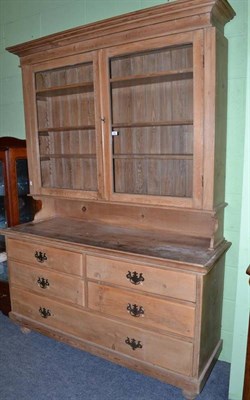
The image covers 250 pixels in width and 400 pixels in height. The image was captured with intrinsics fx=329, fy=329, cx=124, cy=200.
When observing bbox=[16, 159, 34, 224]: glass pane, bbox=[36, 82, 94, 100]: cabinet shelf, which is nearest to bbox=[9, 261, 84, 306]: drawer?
bbox=[16, 159, 34, 224]: glass pane

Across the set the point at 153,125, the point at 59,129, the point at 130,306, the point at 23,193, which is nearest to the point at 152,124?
the point at 153,125

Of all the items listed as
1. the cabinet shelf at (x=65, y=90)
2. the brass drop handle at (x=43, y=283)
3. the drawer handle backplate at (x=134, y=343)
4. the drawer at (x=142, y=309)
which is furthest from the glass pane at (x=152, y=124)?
the drawer handle backplate at (x=134, y=343)

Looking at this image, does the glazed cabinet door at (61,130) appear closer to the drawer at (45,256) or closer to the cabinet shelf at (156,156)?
the cabinet shelf at (156,156)

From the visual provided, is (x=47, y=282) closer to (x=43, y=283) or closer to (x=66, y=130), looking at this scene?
(x=43, y=283)

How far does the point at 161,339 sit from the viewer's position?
5.90ft

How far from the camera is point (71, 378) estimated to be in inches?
79.0

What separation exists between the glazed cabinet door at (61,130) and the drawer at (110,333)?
77 centimetres

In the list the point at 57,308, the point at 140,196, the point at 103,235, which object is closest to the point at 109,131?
the point at 140,196

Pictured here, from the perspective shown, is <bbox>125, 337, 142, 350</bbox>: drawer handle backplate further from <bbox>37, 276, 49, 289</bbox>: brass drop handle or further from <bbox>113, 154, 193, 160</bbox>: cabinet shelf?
<bbox>113, 154, 193, 160</bbox>: cabinet shelf

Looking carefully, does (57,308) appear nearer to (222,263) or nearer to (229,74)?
(222,263)

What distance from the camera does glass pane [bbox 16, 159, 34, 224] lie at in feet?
8.77

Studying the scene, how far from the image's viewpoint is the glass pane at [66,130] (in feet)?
7.76

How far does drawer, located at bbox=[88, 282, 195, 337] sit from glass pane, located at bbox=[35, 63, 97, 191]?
2.62 feet

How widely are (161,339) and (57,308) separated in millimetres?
763
